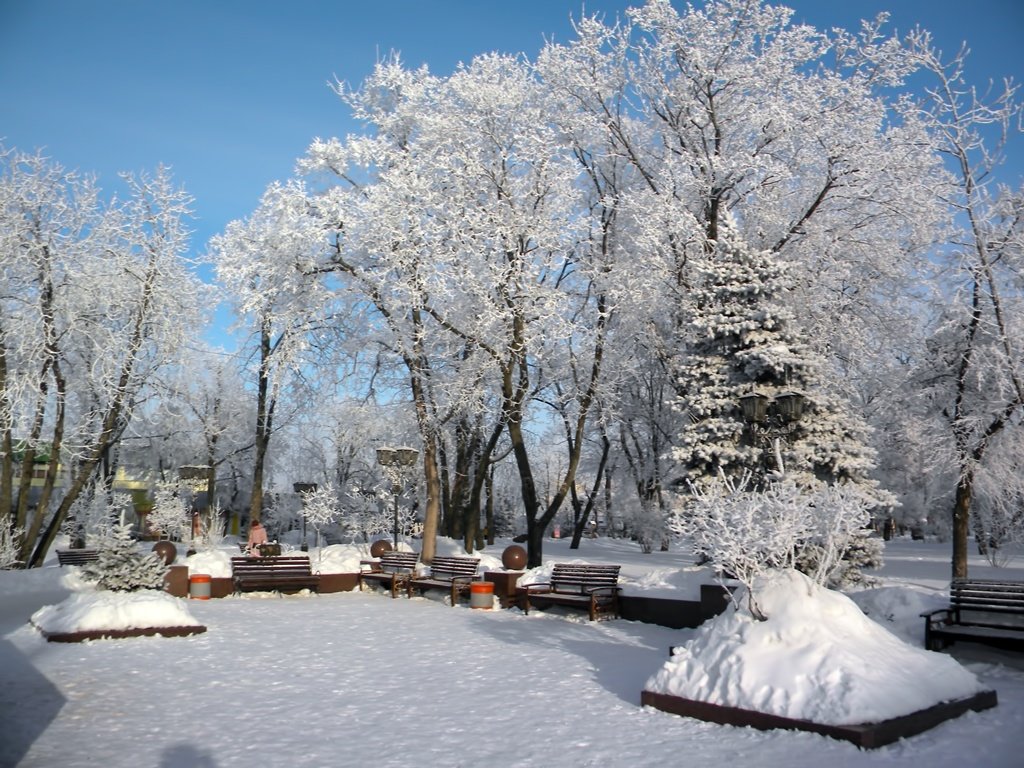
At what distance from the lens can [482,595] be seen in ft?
52.5

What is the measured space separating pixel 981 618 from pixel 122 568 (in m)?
11.7

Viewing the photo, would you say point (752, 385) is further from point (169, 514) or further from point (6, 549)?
point (169, 514)

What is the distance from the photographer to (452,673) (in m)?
9.55

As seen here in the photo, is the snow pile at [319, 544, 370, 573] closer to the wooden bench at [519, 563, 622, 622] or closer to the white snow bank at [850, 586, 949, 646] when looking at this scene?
the wooden bench at [519, 563, 622, 622]

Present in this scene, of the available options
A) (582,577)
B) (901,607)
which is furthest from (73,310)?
(901,607)

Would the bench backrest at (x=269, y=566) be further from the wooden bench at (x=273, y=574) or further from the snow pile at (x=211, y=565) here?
the snow pile at (x=211, y=565)

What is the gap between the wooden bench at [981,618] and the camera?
9.31 metres

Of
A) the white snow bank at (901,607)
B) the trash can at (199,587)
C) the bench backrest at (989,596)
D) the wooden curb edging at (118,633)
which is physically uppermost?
the bench backrest at (989,596)

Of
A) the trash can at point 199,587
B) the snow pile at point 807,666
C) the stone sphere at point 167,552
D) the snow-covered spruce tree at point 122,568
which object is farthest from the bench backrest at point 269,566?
the snow pile at point 807,666

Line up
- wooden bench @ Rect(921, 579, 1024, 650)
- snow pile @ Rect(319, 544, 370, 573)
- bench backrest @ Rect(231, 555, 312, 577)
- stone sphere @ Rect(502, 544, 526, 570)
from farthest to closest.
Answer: snow pile @ Rect(319, 544, 370, 573), bench backrest @ Rect(231, 555, 312, 577), stone sphere @ Rect(502, 544, 526, 570), wooden bench @ Rect(921, 579, 1024, 650)

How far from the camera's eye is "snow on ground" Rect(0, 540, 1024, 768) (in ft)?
20.3

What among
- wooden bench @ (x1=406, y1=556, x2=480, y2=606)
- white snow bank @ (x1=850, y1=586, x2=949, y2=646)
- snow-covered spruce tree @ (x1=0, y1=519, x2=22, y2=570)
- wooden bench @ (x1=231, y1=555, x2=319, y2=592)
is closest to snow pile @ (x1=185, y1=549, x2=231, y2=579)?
wooden bench @ (x1=231, y1=555, x2=319, y2=592)

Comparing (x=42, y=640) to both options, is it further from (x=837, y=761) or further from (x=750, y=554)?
(x=837, y=761)

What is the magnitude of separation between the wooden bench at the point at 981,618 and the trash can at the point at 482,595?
321 inches
